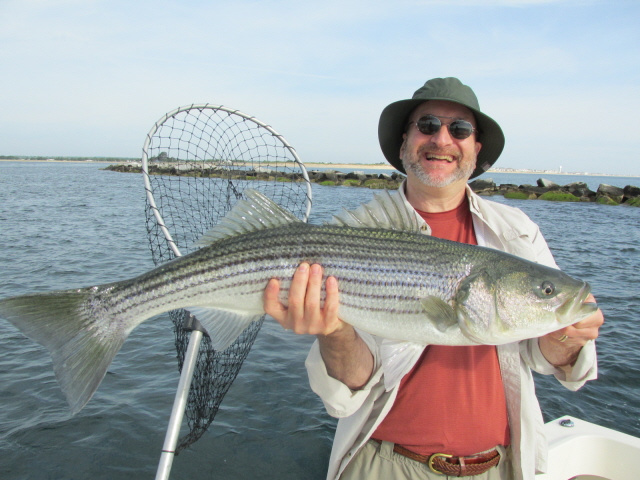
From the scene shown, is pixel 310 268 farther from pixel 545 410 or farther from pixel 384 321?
pixel 545 410

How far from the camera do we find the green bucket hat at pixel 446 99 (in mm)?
4074

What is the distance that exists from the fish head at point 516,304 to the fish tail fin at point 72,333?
2521 mm

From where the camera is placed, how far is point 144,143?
14.8 feet

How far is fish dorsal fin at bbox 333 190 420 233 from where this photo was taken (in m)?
3.57

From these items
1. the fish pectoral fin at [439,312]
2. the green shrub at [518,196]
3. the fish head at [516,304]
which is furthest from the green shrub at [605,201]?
the fish pectoral fin at [439,312]

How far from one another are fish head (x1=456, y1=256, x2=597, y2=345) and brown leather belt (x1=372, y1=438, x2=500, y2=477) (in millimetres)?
909

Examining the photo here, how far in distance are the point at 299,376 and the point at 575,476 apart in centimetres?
499

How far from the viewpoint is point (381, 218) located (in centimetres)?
364

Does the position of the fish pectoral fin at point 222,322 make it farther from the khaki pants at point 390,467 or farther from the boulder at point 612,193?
the boulder at point 612,193

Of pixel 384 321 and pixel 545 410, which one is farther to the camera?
pixel 545 410

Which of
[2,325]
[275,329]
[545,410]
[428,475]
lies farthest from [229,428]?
[2,325]

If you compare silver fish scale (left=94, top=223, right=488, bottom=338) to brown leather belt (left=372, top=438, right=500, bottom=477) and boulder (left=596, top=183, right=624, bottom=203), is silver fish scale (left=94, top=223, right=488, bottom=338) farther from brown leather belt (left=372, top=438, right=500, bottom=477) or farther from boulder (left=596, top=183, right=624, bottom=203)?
boulder (left=596, top=183, right=624, bottom=203)

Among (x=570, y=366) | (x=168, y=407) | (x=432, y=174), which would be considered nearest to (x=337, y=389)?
(x=570, y=366)

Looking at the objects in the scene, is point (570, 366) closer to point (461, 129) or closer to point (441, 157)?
point (441, 157)
